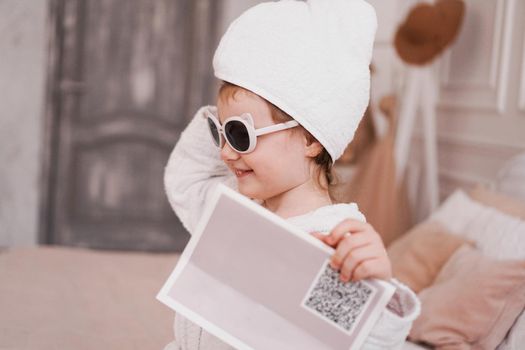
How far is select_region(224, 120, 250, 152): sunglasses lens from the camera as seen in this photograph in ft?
3.65

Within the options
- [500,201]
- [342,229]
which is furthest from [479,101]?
[342,229]

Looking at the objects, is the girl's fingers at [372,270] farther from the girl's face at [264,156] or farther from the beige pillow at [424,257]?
the beige pillow at [424,257]

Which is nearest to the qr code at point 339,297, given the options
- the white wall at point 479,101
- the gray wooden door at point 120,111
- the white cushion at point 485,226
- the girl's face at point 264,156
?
the girl's face at point 264,156

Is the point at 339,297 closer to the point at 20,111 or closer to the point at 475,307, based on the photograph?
the point at 475,307

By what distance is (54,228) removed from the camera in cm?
494

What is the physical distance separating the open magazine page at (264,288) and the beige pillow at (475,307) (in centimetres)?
83

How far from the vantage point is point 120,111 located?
4.95m

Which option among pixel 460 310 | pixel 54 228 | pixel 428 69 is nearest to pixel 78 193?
pixel 54 228

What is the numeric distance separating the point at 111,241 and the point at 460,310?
3683 millimetres

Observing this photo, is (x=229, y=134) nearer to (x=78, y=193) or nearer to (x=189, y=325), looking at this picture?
(x=189, y=325)

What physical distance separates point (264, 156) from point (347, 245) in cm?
27

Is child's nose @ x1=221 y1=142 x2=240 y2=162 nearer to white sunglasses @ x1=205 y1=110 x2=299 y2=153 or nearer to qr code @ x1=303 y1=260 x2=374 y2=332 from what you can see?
white sunglasses @ x1=205 y1=110 x2=299 y2=153

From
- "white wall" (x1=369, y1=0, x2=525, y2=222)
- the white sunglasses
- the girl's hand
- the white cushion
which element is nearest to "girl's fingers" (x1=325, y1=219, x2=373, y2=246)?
the girl's hand

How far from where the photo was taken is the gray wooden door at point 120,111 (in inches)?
191
